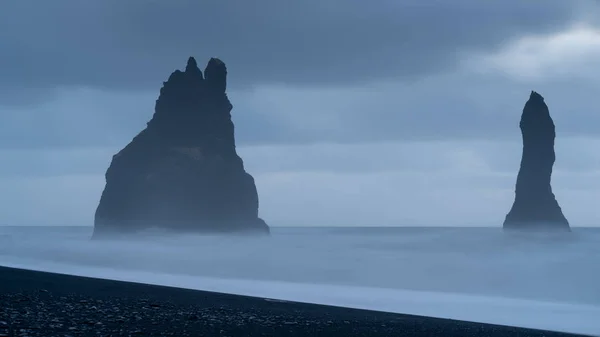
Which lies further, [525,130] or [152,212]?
[525,130]

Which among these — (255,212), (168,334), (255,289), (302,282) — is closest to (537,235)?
(255,212)

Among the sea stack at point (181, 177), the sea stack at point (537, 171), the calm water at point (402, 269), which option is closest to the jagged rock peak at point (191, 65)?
Result: the sea stack at point (181, 177)

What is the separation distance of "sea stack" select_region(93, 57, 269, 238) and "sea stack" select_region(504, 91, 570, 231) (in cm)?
5066

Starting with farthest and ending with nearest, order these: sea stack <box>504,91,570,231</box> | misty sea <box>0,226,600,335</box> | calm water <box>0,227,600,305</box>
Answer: sea stack <box>504,91,570,231</box>, calm water <box>0,227,600,305</box>, misty sea <box>0,226,600,335</box>

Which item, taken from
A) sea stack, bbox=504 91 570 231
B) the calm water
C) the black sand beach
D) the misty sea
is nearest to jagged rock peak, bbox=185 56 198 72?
the misty sea

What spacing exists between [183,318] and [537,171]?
4885 inches

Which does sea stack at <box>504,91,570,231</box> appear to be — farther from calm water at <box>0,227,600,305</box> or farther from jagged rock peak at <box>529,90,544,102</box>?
calm water at <box>0,227,600,305</box>

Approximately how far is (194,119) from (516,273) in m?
76.0

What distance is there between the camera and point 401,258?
208ft

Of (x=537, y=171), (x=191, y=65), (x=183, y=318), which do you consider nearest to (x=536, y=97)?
(x=537, y=171)

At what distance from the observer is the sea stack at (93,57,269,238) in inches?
4353

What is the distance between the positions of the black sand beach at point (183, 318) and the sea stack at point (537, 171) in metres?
115

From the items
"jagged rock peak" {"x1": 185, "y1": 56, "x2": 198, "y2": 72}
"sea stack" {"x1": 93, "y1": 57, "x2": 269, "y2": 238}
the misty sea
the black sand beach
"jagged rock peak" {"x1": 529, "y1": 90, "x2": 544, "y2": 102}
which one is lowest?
the black sand beach

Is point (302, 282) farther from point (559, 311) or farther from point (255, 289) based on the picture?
point (559, 311)
